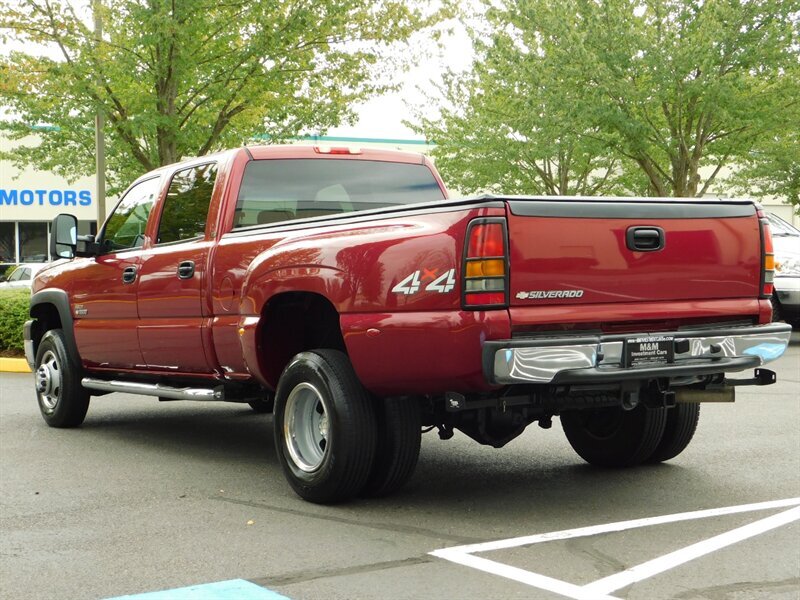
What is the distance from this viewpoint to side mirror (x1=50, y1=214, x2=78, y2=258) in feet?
28.1

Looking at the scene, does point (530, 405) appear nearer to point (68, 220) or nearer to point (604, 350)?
point (604, 350)

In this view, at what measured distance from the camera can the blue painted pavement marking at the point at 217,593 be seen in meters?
4.29

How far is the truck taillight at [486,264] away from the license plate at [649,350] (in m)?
0.73

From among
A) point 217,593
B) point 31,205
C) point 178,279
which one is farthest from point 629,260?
point 31,205

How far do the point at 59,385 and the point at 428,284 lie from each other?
4.69 metres

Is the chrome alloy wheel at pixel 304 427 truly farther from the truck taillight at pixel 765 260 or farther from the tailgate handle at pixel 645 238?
the truck taillight at pixel 765 260

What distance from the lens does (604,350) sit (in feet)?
17.6

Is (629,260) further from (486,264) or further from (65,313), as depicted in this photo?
(65,313)

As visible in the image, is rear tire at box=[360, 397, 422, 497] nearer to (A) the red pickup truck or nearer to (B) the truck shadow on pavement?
(A) the red pickup truck

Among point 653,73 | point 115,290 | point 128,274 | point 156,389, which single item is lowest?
point 156,389

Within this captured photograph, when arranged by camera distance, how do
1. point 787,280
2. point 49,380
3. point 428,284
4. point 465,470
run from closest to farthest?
1. point 428,284
2. point 465,470
3. point 49,380
4. point 787,280

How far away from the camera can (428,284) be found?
5.32m

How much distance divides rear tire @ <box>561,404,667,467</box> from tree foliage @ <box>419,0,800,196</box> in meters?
13.9

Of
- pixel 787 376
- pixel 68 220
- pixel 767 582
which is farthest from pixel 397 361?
pixel 787 376
